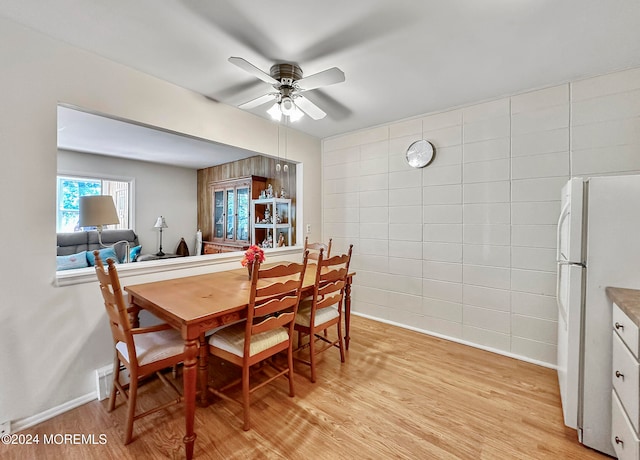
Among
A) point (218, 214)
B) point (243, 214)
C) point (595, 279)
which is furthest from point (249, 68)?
point (218, 214)

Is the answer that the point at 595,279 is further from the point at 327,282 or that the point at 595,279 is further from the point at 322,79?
the point at 322,79

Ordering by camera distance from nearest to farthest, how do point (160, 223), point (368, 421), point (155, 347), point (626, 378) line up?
1. point (626, 378)
2. point (155, 347)
3. point (368, 421)
4. point (160, 223)

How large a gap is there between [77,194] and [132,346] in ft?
15.0

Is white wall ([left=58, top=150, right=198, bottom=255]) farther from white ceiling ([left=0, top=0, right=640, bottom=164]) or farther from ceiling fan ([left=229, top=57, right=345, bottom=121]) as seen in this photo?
ceiling fan ([left=229, top=57, right=345, bottom=121])

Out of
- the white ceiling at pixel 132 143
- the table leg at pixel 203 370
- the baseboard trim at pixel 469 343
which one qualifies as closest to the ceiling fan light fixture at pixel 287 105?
the white ceiling at pixel 132 143

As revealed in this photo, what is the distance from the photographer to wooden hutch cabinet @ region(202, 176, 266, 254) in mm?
4570

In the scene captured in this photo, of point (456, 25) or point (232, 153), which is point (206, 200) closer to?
point (232, 153)

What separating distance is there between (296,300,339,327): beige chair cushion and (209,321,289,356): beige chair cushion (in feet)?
0.91

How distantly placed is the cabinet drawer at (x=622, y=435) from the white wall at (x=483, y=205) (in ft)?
3.53

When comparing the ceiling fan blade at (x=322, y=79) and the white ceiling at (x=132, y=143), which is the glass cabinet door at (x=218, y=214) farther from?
the ceiling fan blade at (x=322, y=79)

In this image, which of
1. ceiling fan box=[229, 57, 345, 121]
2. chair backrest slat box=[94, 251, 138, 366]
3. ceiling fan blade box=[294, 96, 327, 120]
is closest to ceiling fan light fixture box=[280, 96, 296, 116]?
ceiling fan box=[229, 57, 345, 121]

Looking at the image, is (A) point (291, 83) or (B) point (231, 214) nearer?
(A) point (291, 83)

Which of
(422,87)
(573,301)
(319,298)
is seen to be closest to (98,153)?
(319,298)

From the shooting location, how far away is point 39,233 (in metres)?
1.67
